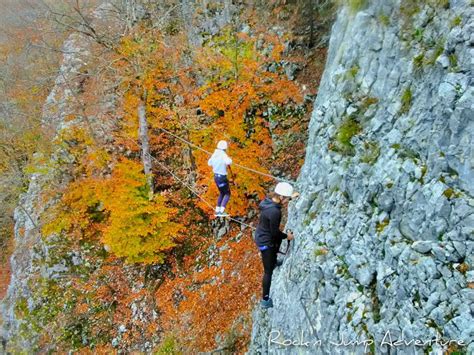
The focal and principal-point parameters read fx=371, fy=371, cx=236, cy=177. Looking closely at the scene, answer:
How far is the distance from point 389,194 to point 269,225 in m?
2.61

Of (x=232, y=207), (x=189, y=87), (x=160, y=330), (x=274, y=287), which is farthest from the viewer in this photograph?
(x=189, y=87)

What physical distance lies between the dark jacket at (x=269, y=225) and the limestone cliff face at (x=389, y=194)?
45 centimetres

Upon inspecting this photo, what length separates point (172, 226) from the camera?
555 inches

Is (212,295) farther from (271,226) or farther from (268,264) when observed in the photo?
(271,226)

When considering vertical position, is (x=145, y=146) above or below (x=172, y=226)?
above

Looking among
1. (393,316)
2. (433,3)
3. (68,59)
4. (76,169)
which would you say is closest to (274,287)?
(393,316)

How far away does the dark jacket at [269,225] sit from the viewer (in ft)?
23.2

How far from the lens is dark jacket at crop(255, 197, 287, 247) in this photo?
Result: 7.07 meters

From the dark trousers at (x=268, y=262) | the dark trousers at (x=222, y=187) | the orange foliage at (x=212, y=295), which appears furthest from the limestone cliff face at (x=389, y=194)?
the orange foliage at (x=212, y=295)

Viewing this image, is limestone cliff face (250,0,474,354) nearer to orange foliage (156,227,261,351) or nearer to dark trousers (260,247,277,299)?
dark trousers (260,247,277,299)

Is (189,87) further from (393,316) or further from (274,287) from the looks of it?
(393,316)

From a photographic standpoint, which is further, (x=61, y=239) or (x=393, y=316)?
(x=61, y=239)

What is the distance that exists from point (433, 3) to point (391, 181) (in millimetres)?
2697

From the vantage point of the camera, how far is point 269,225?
283 inches
